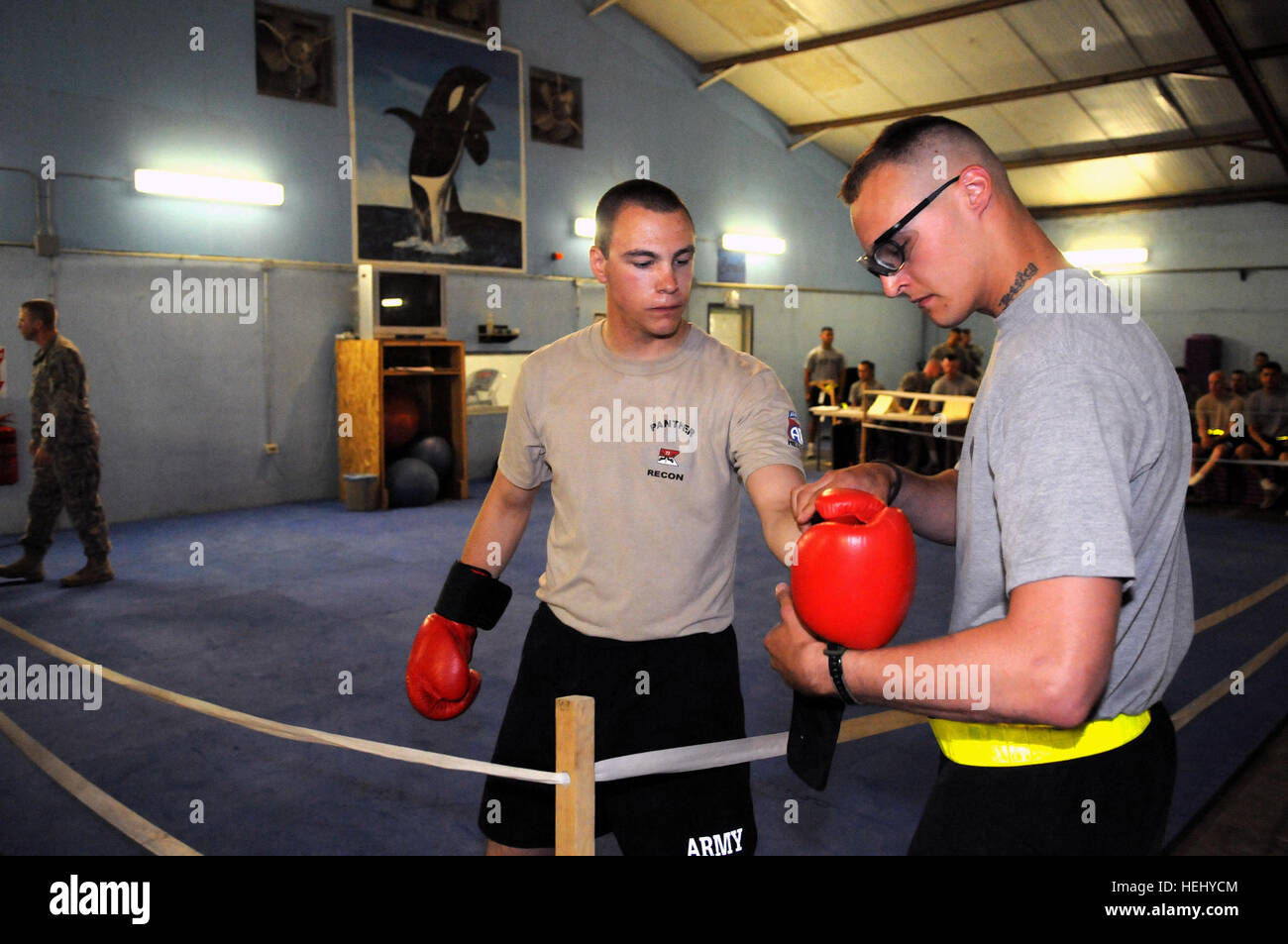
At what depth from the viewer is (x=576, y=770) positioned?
173 centimetres

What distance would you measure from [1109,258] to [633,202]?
15523mm

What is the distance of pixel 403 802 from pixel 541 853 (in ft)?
5.03

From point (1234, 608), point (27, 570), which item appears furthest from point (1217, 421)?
point (27, 570)

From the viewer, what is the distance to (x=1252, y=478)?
408 inches

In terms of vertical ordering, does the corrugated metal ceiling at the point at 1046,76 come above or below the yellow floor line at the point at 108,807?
above

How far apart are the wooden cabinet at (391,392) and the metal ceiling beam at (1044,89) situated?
5.87m

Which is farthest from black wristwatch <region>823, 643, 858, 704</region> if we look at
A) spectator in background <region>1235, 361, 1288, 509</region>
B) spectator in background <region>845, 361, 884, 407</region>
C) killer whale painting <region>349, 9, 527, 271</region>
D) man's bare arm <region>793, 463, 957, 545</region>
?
spectator in background <region>845, 361, 884, 407</region>

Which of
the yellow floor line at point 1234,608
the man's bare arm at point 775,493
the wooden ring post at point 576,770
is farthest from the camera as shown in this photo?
the yellow floor line at point 1234,608

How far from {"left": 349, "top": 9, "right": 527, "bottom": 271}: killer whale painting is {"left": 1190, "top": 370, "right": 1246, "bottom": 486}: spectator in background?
8028mm

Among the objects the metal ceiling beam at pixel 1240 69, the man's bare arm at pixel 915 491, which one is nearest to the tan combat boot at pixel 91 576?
the man's bare arm at pixel 915 491

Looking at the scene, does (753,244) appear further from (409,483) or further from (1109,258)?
(409,483)

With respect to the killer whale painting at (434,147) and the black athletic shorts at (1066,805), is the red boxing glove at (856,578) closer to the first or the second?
the black athletic shorts at (1066,805)

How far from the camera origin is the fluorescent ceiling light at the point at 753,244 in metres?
14.0
